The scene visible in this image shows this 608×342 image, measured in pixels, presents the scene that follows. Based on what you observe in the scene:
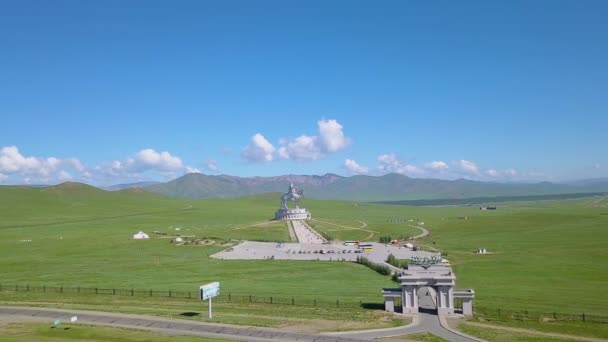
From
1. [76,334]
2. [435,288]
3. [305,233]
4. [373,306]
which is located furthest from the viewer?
[305,233]

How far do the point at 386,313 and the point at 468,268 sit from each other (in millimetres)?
36088

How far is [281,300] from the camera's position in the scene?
51.8m

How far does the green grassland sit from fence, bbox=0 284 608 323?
47.7 ft

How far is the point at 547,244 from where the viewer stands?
107625 millimetres

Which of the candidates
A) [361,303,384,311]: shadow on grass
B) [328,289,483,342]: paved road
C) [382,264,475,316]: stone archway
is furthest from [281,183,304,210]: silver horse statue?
[328,289,483,342]: paved road

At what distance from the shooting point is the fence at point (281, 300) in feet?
147

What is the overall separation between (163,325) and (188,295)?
49.0ft

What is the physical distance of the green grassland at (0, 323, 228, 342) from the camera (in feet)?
120

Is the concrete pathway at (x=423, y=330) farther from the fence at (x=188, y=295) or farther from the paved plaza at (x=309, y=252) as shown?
the paved plaza at (x=309, y=252)

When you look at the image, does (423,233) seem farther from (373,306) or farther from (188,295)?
(188,295)

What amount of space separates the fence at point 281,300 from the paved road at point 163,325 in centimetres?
1024

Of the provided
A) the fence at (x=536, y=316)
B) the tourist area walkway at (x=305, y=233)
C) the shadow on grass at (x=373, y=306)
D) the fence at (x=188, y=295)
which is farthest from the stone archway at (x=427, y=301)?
the tourist area walkway at (x=305, y=233)

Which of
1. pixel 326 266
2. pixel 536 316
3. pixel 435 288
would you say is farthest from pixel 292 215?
pixel 536 316

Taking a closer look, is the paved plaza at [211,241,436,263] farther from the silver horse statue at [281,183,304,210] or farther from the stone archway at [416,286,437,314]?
the silver horse statue at [281,183,304,210]
